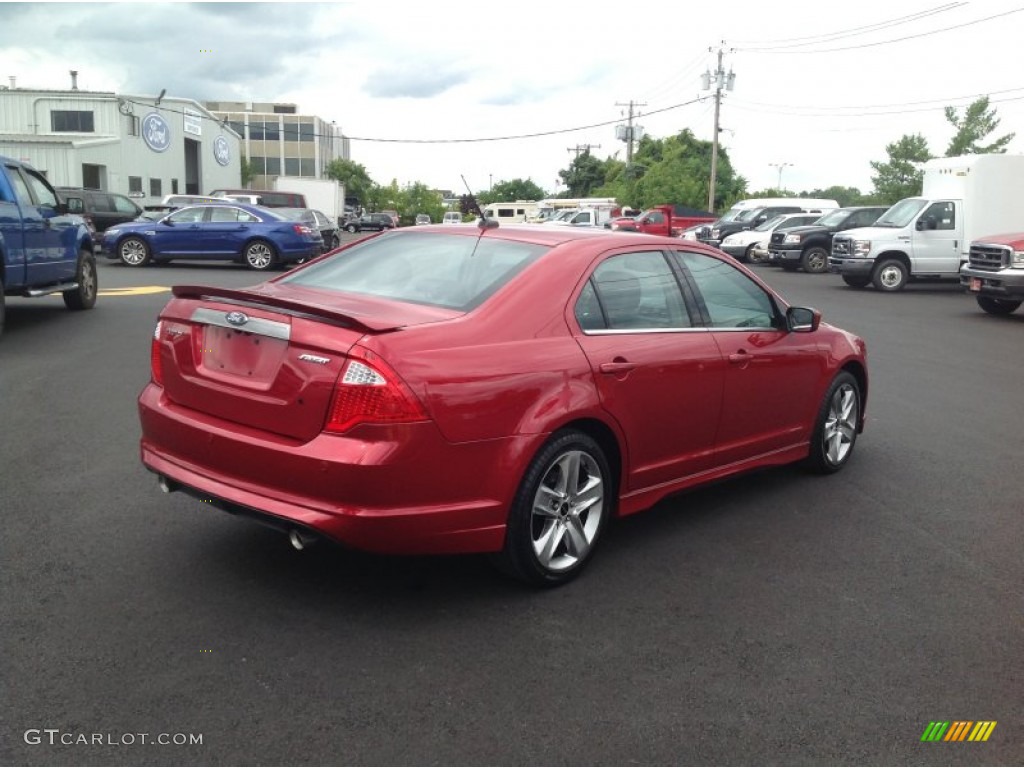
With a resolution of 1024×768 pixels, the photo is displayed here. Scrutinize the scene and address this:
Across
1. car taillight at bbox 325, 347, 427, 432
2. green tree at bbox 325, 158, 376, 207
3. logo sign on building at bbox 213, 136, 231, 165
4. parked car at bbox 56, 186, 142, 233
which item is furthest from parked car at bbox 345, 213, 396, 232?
car taillight at bbox 325, 347, 427, 432

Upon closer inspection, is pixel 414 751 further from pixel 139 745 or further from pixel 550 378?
pixel 550 378

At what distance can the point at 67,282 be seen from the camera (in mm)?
12992

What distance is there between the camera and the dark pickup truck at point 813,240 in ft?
91.0

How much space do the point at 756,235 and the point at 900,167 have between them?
6882cm

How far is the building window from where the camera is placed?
154 ft

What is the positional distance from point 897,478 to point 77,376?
704 centimetres

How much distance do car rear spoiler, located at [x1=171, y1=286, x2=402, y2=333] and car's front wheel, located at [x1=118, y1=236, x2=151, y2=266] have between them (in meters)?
21.0

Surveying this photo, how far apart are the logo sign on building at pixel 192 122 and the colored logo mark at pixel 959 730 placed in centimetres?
5541

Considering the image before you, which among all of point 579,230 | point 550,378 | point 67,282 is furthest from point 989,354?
point 67,282

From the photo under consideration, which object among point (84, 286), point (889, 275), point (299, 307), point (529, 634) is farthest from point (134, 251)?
point (529, 634)

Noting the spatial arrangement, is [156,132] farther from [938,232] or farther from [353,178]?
[353,178]

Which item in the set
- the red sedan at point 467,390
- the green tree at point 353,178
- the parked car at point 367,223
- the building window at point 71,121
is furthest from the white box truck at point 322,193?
the green tree at point 353,178

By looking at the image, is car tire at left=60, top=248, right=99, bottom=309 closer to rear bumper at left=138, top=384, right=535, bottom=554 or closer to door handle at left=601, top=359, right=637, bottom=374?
rear bumper at left=138, top=384, right=535, bottom=554

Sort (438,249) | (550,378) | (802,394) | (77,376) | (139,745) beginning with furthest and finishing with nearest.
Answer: (77,376) → (802,394) → (438,249) → (550,378) → (139,745)
